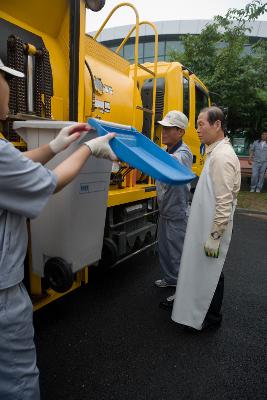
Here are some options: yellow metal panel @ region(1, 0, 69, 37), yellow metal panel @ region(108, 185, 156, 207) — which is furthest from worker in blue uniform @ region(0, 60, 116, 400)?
yellow metal panel @ region(108, 185, 156, 207)

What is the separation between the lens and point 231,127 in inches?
482

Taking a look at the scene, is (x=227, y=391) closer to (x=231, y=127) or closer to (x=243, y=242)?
(x=243, y=242)

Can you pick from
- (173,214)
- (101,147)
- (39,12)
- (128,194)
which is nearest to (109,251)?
(128,194)

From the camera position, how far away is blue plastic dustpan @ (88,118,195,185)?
5.31 feet

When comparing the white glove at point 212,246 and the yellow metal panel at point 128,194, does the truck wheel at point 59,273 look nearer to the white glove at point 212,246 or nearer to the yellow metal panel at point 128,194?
the yellow metal panel at point 128,194

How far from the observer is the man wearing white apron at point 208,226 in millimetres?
2422

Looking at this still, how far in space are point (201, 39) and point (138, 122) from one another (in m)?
8.60

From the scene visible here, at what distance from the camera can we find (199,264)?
8.47 ft

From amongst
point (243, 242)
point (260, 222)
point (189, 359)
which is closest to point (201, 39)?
point (260, 222)

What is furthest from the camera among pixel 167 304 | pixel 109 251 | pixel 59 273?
pixel 167 304

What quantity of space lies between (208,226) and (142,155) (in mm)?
1019

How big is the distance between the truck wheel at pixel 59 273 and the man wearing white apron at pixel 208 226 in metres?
0.99

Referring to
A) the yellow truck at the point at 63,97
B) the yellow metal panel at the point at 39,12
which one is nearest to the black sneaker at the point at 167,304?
the yellow truck at the point at 63,97

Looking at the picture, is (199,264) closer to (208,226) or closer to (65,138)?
(208,226)
